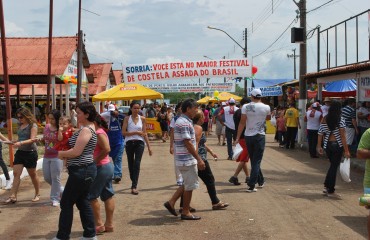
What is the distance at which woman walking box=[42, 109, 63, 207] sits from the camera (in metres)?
7.82

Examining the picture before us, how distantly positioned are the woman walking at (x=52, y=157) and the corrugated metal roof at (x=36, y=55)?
60.7ft

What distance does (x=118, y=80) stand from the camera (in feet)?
198

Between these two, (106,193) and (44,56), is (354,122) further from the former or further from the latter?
(44,56)

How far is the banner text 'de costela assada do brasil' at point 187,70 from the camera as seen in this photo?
23.6 m

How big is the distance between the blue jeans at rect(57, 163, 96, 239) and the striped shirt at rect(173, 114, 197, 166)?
1.55 metres

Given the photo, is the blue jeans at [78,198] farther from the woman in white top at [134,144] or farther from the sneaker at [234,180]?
the sneaker at [234,180]

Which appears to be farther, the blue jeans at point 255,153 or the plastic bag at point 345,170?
the blue jeans at point 255,153

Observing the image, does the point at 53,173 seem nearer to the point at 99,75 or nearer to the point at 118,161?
the point at 118,161

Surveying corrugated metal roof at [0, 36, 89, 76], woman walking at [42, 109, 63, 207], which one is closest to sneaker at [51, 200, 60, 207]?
woman walking at [42, 109, 63, 207]

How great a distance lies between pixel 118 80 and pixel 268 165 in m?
48.5

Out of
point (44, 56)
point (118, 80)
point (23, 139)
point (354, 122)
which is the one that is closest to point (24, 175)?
point (23, 139)

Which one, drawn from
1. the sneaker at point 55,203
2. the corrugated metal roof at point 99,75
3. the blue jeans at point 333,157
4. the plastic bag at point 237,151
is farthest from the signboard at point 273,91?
the sneaker at point 55,203

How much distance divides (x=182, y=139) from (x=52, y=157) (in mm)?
2387

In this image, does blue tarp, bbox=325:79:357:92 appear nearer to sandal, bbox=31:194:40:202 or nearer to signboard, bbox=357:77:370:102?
signboard, bbox=357:77:370:102
